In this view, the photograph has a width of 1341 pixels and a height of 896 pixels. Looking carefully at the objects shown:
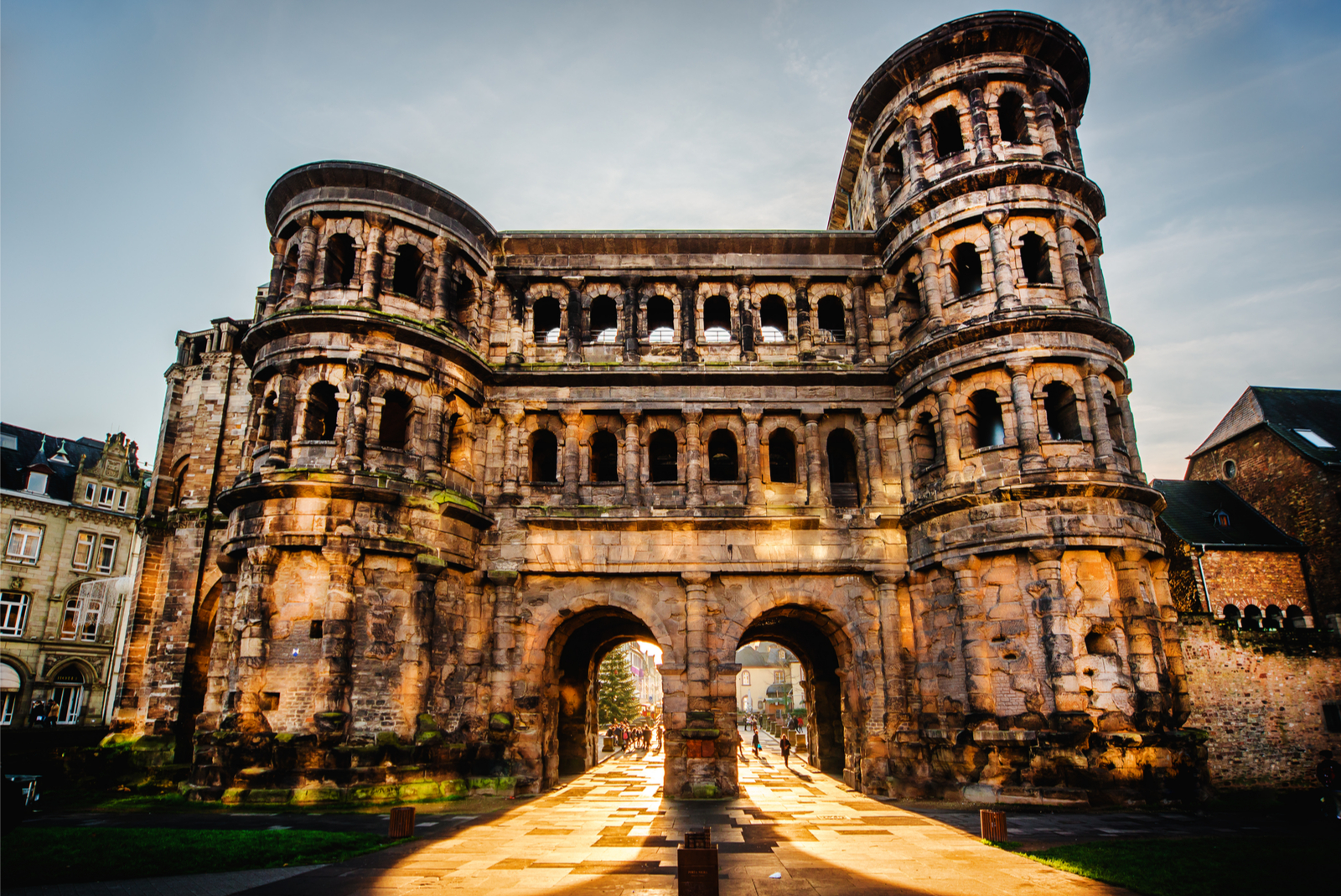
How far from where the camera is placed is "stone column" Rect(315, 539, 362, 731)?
56.0 ft

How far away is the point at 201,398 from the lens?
83.3ft

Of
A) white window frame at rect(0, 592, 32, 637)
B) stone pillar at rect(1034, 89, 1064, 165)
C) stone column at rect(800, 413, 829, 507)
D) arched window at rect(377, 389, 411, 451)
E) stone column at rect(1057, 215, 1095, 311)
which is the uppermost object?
stone pillar at rect(1034, 89, 1064, 165)

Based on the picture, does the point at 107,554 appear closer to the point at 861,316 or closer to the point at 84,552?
the point at 84,552

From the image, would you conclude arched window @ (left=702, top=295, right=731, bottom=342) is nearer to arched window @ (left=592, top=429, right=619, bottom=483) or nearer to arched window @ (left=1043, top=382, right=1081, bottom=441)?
arched window @ (left=592, top=429, right=619, bottom=483)

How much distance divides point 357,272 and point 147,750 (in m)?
14.8

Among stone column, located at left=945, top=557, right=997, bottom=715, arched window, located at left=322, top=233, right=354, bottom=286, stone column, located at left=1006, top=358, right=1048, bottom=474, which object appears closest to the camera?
stone column, located at left=945, top=557, right=997, bottom=715

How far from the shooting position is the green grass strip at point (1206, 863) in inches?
366

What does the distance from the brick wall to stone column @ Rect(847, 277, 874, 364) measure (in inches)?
525

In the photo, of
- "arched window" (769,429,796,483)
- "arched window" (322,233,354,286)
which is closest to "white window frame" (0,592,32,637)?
"arched window" (322,233,354,286)

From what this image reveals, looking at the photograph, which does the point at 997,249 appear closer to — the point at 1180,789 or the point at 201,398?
the point at 1180,789

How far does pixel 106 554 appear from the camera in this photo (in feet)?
137

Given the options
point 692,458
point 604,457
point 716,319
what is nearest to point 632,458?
point 692,458

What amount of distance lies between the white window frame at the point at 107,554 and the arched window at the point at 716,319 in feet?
125

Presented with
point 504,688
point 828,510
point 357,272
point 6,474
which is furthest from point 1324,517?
point 6,474
